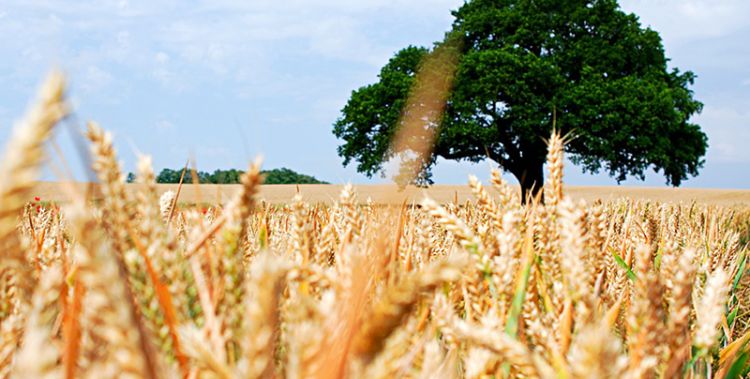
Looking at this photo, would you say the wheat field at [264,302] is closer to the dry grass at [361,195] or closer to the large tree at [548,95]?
the dry grass at [361,195]

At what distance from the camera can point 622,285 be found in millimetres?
2127

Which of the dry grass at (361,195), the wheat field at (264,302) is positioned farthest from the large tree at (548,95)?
the wheat field at (264,302)

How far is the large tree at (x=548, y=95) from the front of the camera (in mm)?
26047

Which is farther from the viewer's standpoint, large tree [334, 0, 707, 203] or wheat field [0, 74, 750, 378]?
large tree [334, 0, 707, 203]

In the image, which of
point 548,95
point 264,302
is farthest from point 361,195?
point 264,302

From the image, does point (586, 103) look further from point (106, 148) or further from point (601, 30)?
point (106, 148)

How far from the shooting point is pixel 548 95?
27.4 meters

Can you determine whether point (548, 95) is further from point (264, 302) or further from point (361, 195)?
point (264, 302)

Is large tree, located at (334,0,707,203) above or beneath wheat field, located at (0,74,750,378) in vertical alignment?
above

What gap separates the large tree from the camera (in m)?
26.0

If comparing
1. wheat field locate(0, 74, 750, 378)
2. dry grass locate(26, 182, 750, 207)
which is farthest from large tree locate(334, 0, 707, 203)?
wheat field locate(0, 74, 750, 378)

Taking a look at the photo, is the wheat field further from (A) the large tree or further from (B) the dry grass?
(A) the large tree

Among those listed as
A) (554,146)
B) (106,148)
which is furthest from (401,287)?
(554,146)

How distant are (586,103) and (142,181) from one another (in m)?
26.7
